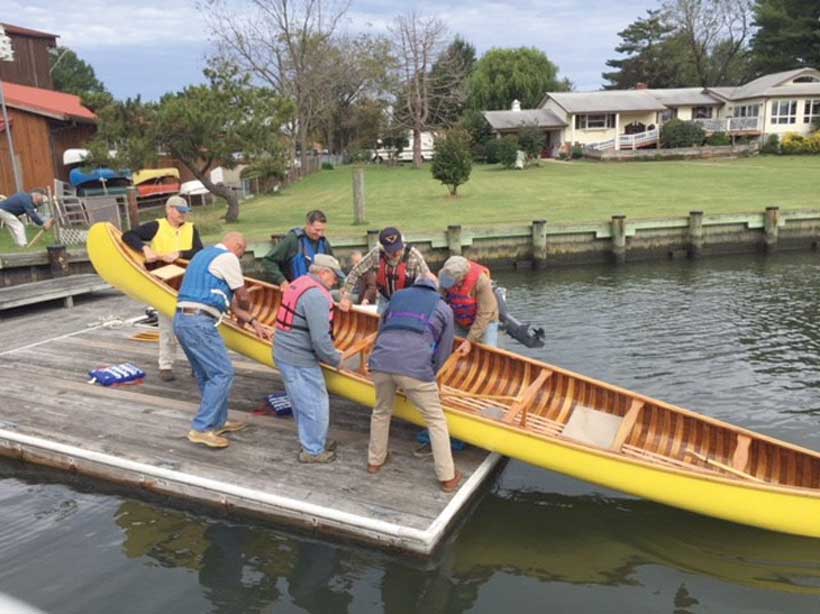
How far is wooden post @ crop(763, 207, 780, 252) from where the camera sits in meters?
19.7

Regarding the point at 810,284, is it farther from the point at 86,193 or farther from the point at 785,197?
the point at 86,193

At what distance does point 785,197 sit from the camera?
2442 cm

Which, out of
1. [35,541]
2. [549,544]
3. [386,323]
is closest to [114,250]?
[35,541]

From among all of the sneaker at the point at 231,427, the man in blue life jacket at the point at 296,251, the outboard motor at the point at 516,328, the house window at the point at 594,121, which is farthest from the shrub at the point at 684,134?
the sneaker at the point at 231,427

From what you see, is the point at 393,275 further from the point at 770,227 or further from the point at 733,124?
the point at 733,124

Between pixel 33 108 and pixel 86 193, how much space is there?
10.3 ft

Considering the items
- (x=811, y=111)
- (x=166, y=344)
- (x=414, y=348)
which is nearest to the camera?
(x=414, y=348)

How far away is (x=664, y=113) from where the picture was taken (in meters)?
51.3

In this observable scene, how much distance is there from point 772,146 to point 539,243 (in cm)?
3278

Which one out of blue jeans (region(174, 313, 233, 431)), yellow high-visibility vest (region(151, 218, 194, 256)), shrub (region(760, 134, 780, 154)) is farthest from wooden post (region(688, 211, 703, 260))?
shrub (region(760, 134, 780, 154))

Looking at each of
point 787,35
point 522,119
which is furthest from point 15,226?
point 787,35

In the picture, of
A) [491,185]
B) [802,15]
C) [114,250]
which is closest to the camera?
[114,250]

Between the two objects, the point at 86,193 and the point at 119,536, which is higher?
the point at 86,193

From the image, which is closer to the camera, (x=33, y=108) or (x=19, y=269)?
(x=19, y=269)
